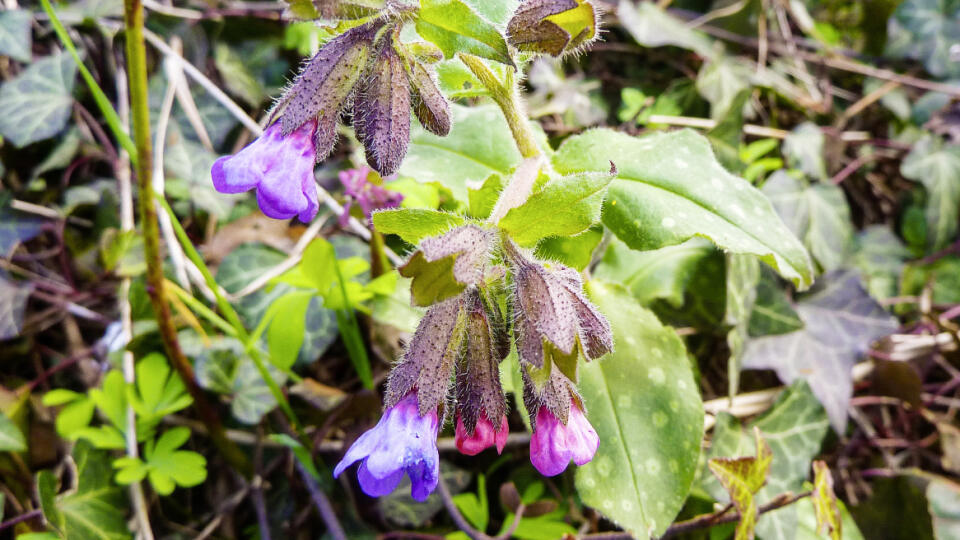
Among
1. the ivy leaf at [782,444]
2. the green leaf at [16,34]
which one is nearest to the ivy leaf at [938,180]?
the ivy leaf at [782,444]

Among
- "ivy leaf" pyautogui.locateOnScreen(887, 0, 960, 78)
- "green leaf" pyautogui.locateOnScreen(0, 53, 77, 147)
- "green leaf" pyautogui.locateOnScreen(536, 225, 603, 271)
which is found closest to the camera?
"green leaf" pyautogui.locateOnScreen(536, 225, 603, 271)

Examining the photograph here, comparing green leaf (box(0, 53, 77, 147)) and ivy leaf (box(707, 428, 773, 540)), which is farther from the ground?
green leaf (box(0, 53, 77, 147))

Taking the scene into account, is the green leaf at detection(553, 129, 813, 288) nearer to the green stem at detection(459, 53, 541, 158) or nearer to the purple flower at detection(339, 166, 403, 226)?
the green stem at detection(459, 53, 541, 158)

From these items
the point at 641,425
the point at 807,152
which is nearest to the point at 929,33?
the point at 807,152

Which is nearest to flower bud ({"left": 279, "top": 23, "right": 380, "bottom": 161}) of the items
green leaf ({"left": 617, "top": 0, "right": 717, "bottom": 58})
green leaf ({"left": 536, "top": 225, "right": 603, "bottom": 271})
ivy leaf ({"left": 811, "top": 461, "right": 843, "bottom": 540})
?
green leaf ({"left": 536, "top": 225, "right": 603, "bottom": 271})

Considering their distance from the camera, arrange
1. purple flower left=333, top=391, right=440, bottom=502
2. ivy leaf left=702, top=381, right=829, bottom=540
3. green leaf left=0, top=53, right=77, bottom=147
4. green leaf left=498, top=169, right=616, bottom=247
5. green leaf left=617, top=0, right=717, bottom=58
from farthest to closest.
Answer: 1. green leaf left=617, top=0, right=717, bottom=58
2. green leaf left=0, top=53, right=77, bottom=147
3. ivy leaf left=702, top=381, right=829, bottom=540
4. green leaf left=498, top=169, right=616, bottom=247
5. purple flower left=333, top=391, right=440, bottom=502

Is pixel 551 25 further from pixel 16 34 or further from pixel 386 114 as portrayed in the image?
pixel 16 34

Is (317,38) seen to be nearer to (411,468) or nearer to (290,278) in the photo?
(290,278)

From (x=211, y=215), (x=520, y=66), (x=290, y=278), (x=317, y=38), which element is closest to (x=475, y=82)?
(x=520, y=66)
